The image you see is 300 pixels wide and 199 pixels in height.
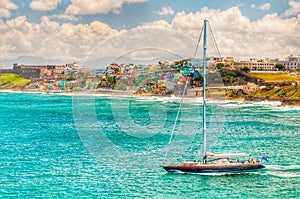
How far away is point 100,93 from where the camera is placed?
138 metres

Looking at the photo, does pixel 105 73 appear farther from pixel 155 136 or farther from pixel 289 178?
pixel 289 178

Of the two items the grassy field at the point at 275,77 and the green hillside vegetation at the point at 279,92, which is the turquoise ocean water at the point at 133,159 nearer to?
the green hillside vegetation at the point at 279,92

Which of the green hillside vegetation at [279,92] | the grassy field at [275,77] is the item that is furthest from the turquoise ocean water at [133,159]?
the grassy field at [275,77]

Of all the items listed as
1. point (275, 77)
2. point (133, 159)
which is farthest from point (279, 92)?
point (133, 159)

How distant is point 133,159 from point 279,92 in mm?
67110

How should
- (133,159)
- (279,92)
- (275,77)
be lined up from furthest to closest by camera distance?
1. (275,77)
2. (279,92)
3. (133,159)

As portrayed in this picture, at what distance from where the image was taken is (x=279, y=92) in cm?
9206

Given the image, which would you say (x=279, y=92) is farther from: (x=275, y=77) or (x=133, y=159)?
(x=133, y=159)

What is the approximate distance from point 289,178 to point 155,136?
17.6 meters

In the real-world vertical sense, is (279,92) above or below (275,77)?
below

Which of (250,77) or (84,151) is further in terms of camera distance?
(250,77)

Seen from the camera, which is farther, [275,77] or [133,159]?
[275,77]

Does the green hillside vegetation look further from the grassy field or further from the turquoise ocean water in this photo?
the turquoise ocean water

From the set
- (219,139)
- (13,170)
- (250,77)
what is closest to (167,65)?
(250,77)
